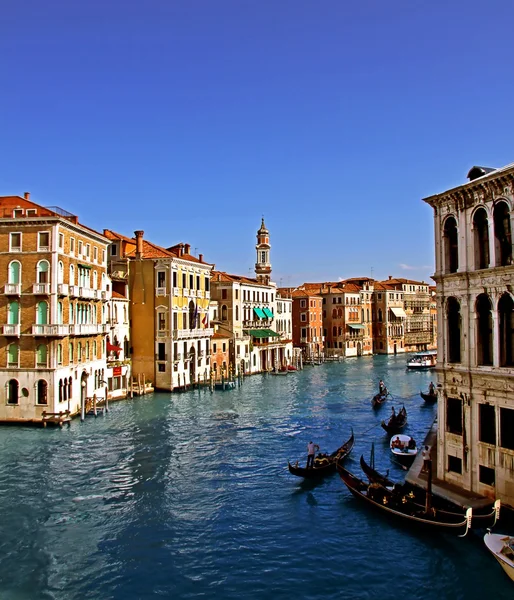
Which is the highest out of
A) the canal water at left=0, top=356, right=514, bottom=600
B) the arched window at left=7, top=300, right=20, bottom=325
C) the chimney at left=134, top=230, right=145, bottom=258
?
the chimney at left=134, top=230, right=145, bottom=258

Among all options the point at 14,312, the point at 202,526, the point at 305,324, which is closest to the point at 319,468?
the point at 202,526

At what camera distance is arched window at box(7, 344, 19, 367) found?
2322cm

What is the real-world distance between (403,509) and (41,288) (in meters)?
16.5

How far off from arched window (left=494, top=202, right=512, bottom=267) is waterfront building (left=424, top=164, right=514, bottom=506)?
2 cm

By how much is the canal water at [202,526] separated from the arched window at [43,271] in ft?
19.1

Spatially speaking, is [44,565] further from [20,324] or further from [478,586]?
[20,324]

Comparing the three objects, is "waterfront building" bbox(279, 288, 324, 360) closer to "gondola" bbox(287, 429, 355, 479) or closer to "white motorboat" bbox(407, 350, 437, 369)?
"white motorboat" bbox(407, 350, 437, 369)

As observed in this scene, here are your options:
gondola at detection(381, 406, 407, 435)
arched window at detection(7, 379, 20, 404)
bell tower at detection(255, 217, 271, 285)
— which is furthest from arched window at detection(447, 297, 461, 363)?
bell tower at detection(255, 217, 271, 285)

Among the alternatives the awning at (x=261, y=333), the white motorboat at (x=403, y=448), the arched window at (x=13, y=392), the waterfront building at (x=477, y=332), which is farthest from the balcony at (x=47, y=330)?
the awning at (x=261, y=333)

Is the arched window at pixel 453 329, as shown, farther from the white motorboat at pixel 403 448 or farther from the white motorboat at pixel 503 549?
the white motorboat at pixel 403 448

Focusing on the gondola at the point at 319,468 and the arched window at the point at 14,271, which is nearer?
the gondola at the point at 319,468

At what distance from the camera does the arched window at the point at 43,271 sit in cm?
2317

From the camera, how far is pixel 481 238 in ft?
42.2

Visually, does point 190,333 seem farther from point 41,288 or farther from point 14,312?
point 14,312
